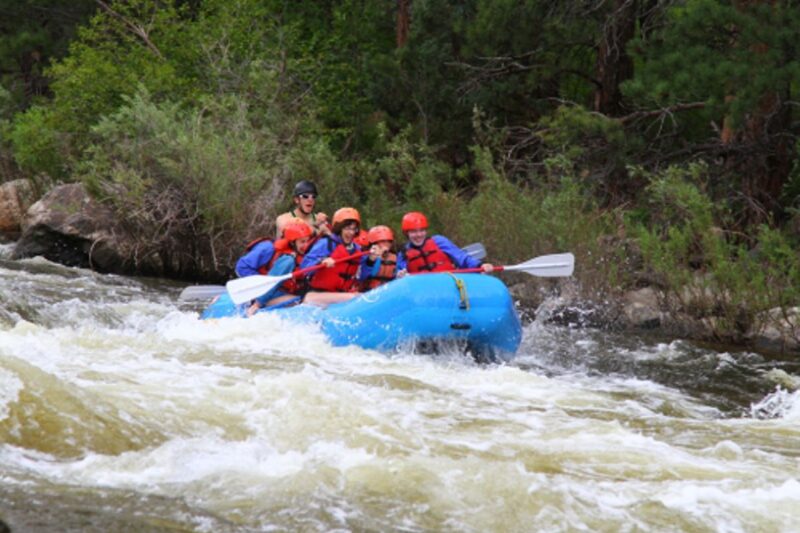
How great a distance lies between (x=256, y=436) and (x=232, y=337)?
3.03m

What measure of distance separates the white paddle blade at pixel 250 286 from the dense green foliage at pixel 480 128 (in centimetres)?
326

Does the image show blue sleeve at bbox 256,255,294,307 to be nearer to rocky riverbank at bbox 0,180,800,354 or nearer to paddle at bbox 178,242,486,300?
paddle at bbox 178,242,486,300

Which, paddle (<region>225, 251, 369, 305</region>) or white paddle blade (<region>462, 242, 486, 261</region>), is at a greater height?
paddle (<region>225, 251, 369, 305</region>)

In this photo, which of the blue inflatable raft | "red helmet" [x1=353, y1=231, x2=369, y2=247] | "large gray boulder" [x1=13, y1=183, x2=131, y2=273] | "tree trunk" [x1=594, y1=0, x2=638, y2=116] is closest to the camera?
the blue inflatable raft

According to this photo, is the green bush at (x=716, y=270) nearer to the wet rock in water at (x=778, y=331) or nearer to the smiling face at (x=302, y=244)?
the wet rock in water at (x=778, y=331)

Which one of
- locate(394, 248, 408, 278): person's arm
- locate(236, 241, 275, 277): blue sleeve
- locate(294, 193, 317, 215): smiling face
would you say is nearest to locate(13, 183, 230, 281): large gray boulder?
locate(294, 193, 317, 215): smiling face

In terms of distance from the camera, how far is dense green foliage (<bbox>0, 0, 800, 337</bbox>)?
9.95m

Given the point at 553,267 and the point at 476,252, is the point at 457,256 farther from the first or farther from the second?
the point at 553,267

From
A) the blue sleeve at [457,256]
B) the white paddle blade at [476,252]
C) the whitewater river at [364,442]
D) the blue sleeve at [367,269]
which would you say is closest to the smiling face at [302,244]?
the blue sleeve at [367,269]

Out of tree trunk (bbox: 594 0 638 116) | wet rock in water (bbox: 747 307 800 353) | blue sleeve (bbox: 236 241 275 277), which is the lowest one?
wet rock in water (bbox: 747 307 800 353)

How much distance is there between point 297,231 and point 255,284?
641mm

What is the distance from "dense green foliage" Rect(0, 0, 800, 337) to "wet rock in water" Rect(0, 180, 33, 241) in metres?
0.40

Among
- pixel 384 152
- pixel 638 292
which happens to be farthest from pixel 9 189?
pixel 638 292

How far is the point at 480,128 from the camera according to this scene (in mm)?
13672
